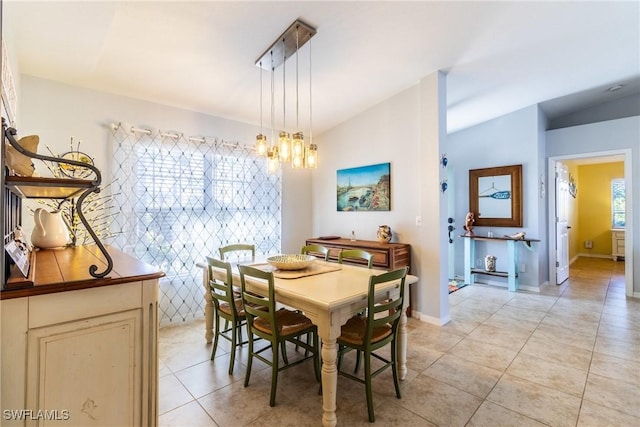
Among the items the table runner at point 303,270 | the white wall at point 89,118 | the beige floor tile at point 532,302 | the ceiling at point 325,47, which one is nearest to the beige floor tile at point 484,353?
the table runner at point 303,270

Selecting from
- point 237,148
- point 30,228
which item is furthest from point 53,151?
point 237,148

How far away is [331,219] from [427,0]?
9.93ft

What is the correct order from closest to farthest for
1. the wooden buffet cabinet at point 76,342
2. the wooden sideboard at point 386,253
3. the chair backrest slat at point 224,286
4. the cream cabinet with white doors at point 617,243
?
1. the wooden buffet cabinet at point 76,342
2. the chair backrest slat at point 224,286
3. the wooden sideboard at point 386,253
4. the cream cabinet with white doors at point 617,243

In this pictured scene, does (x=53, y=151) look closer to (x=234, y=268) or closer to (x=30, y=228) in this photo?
(x=30, y=228)

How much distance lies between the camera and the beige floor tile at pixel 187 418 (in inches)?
70.7

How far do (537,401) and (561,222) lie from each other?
4.45 meters

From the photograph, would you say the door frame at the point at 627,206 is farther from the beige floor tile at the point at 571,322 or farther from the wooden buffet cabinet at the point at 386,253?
the wooden buffet cabinet at the point at 386,253

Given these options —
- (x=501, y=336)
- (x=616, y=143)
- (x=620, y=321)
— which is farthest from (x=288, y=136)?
(x=616, y=143)

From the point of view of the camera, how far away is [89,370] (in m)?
1.07

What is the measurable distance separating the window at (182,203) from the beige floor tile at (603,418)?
3.50 meters

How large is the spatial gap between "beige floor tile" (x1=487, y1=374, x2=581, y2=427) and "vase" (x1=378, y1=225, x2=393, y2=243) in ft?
6.07

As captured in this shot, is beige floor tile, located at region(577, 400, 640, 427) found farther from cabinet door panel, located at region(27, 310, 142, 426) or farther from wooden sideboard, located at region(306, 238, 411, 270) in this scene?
cabinet door panel, located at region(27, 310, 142, 426)

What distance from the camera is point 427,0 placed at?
2227mm

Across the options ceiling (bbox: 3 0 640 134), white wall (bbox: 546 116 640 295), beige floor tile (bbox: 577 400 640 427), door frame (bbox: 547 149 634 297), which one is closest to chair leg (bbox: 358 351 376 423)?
beige floor tile (bbox: 577 400 640 427)
